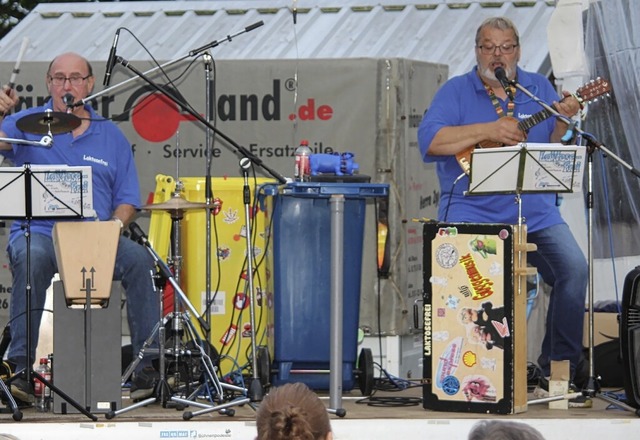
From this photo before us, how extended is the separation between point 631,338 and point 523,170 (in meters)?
0.95

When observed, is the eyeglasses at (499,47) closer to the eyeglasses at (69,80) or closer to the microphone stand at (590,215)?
the microphone stand at (590,215)

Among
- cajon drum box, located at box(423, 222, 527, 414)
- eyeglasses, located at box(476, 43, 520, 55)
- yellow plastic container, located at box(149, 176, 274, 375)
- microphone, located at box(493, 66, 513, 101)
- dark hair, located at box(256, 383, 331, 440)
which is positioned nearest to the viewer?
dark hair, located at box(256, 383, 331, 440)

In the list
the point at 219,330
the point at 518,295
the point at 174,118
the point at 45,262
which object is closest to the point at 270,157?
the point at 174,118

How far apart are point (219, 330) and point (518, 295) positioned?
2.38m

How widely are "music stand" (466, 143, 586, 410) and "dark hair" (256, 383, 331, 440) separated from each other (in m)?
2.94

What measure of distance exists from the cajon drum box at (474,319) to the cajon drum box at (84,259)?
1504 millimetres

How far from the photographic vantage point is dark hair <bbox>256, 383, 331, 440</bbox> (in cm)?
338

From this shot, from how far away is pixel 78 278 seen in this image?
21.4 feet

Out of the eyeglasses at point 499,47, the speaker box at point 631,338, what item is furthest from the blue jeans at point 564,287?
the eyeglasses at point 499,47

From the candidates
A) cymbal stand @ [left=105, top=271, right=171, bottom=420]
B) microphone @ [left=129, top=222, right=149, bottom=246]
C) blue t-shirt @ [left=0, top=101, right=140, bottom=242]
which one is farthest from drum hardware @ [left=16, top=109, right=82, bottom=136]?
cymbal stand @ [left=105, top=271, right=171, bottom=420]

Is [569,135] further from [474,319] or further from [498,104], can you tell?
[474,319]

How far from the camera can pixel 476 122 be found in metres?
6.84

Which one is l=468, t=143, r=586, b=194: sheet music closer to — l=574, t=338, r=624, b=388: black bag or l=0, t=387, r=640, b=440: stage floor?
l=0, t=387, r=640, b=440: stage floor

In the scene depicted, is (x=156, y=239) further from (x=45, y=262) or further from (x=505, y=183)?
(x=505, y=183)
